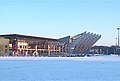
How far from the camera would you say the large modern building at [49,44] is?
120 m

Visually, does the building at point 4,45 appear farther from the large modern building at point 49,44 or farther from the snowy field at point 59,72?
the snowy field at point 59,72

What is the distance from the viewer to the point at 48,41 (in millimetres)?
133125

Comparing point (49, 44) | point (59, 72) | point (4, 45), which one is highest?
point (49, 44)

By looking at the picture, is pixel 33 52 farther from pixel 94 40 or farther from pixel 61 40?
pixel 94 40

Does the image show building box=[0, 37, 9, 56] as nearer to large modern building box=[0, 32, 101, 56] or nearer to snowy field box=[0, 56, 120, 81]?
large modern building box=[0, 32, 101, 56]

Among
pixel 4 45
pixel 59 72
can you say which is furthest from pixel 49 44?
pixel 59 72

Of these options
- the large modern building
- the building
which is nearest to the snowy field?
the building

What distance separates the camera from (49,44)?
428ft

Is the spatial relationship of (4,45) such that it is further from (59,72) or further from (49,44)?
(59,72)

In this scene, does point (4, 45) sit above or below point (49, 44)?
below

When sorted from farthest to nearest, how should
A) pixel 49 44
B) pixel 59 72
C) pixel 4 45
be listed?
pixel 49 44 → pixel 4 45 → pixel 59 72

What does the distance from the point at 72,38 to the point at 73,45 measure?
377cm

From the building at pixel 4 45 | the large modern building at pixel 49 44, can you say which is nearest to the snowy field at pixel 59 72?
the building at pixel 4 45

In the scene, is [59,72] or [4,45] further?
[4,45]
